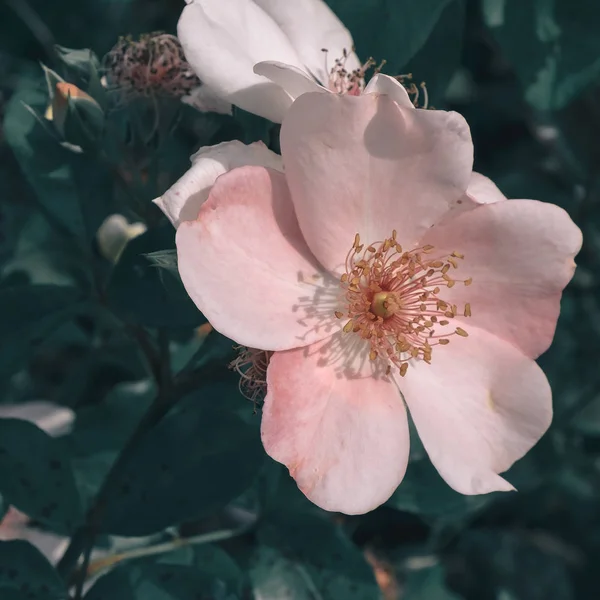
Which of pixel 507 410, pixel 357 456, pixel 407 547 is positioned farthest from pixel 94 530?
pixel 407 547

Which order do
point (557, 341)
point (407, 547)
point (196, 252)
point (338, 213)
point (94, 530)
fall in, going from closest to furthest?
point (196, 252), point (338, 213), point (94, 530), point (557, 341), point (407, 547)

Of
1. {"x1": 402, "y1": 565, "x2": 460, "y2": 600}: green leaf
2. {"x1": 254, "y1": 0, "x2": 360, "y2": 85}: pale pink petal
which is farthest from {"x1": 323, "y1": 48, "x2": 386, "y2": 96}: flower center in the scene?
{"x1": 402, "y1": 565, "x2": 460, "y2": 600}: green leaf

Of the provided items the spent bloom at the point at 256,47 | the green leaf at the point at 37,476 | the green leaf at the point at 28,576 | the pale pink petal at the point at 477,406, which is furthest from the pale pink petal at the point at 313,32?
the green leaf at the point at 28,576

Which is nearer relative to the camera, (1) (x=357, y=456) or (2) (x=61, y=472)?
(1) (x=357, y=456)

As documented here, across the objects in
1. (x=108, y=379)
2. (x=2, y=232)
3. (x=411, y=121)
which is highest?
(x=411, y=121)

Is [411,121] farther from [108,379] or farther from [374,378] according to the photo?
[108,379]

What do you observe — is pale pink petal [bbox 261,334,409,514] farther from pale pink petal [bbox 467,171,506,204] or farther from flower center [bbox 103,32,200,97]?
flower center [bbox 103,32,200,97]

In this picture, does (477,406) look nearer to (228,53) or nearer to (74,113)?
(228,53)
